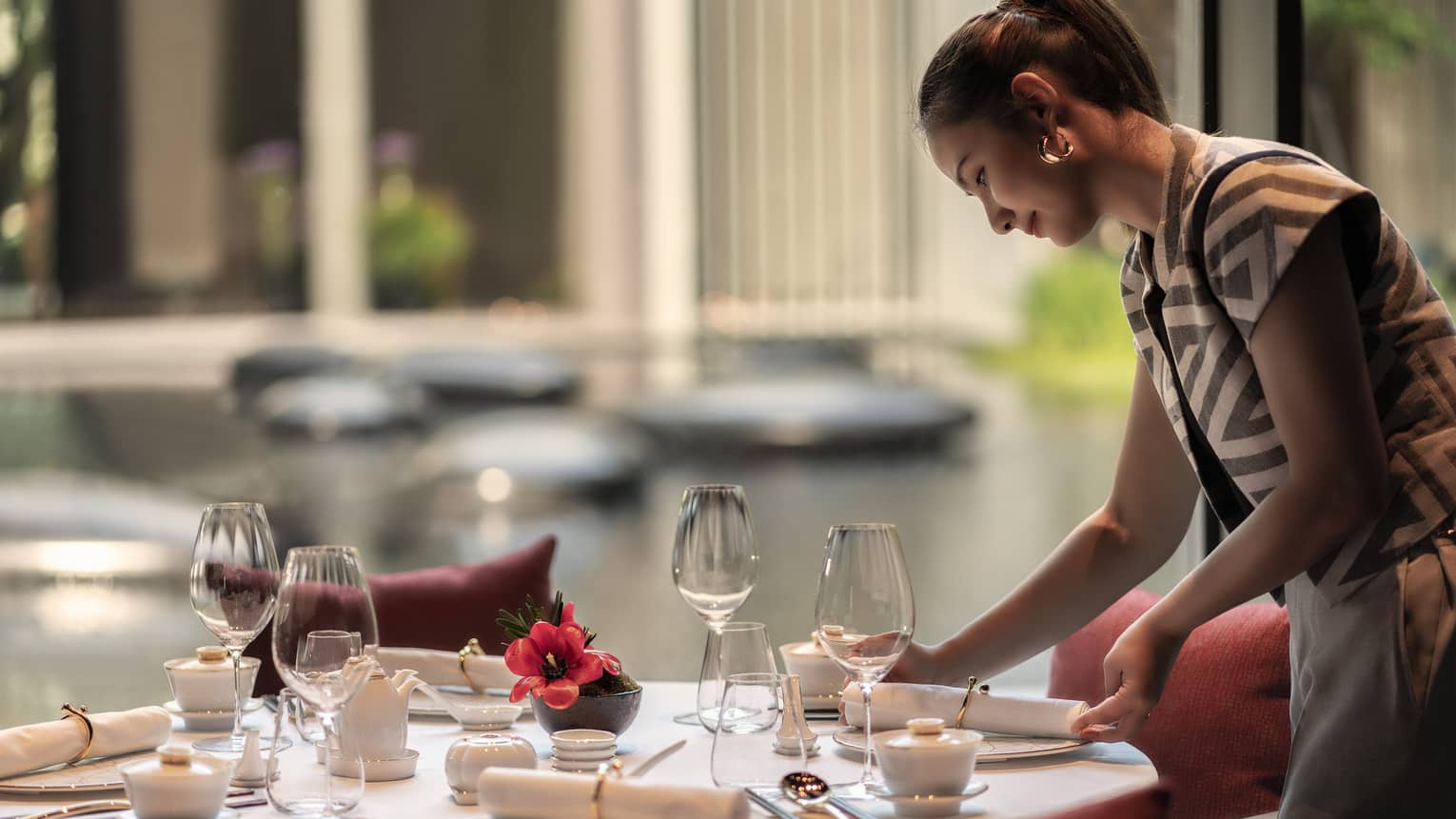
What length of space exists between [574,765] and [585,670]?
8 cm

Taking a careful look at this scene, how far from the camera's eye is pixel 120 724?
3.89 feet

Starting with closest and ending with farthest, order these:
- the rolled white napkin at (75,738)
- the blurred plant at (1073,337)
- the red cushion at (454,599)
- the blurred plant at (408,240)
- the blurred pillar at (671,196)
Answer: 1. the rolled white napkin at (75,738)
2. the red cushion at (454,599)
3. the blurred plant at (1073,337)
4. the blurred plant at (408,240)
5. the blurred pillar at (671,196)

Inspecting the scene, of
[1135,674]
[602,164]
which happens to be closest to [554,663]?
[1135,674]

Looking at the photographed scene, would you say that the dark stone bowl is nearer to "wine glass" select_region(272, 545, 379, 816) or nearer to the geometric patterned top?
"wine glass" select_region(272, 545, 379, 816)

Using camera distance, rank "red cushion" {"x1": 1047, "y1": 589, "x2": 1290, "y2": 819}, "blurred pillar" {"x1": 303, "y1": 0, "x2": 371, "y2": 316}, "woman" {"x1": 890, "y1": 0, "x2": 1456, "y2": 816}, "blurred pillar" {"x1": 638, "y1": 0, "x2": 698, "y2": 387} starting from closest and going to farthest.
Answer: "woman" {"x1": 890, "y1": 0, "x2": 1456, "y2": 816}, "red cushion" {"x1": 1047, "y1": 589, "x2": 1290, "y2": 819}, "blurred pillar" {"x1": 303, "y1": 0, "x2": 371, "y2": 316}, "blurred pillar" {"x1": 638, "y1": 0, "x2": 698, "y2": 387}

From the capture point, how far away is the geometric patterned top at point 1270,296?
3.35 ft

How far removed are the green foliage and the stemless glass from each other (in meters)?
2.11

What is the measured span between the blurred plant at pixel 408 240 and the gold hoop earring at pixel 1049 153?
5062mm

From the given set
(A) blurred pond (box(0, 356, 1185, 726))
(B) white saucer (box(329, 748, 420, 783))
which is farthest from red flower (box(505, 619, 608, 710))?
(A) blurred pond (box(0, 356, 1185, 726))

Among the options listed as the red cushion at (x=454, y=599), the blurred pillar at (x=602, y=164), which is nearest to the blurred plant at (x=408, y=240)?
the blurred pillar at (x=602, y=164)

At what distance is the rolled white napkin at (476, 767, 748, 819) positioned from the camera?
2.93 ft

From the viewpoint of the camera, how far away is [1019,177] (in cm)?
114

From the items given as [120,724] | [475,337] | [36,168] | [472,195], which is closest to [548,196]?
[472,195]

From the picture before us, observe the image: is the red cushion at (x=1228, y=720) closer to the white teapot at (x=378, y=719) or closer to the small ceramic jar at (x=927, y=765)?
the small ceramic jar at (x=927, y=765)
